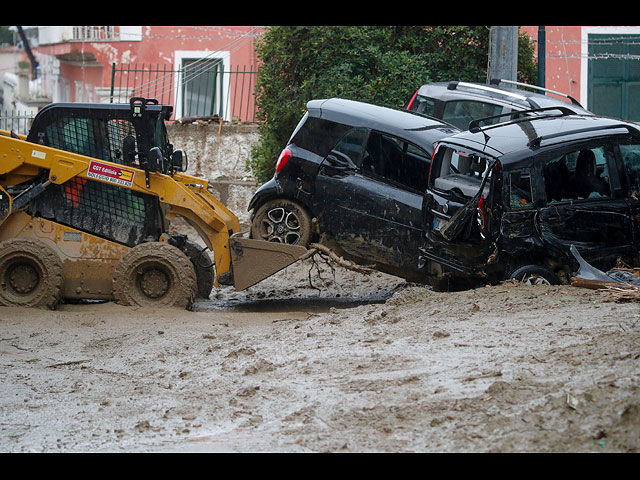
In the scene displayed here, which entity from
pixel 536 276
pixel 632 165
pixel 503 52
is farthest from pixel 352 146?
pixel 503 52

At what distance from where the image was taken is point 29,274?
9.83 m

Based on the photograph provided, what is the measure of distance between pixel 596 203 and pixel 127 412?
4944 mm

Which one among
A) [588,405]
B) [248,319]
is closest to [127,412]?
[588,405]

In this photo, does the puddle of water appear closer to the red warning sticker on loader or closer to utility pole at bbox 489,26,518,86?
the red warning sticker on loader

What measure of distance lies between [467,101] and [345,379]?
21.2ft

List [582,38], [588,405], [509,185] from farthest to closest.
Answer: [582,38]
[509,185]
[588,405]

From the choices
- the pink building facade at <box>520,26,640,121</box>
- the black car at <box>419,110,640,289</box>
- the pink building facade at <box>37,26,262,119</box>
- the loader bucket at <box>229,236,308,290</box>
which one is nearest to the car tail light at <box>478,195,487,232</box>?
the black car at <box>419,110,640,289</box>

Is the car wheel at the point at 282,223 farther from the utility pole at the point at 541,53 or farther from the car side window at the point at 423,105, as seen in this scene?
the utility pole at the point at 541,53

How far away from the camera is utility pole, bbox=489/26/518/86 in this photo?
41.7 ft

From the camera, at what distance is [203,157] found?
17172mm

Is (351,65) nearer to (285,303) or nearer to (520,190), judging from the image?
(285,303)

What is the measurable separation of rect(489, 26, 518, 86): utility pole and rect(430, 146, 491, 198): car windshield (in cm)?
418

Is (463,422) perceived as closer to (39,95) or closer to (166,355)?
(166,355)
